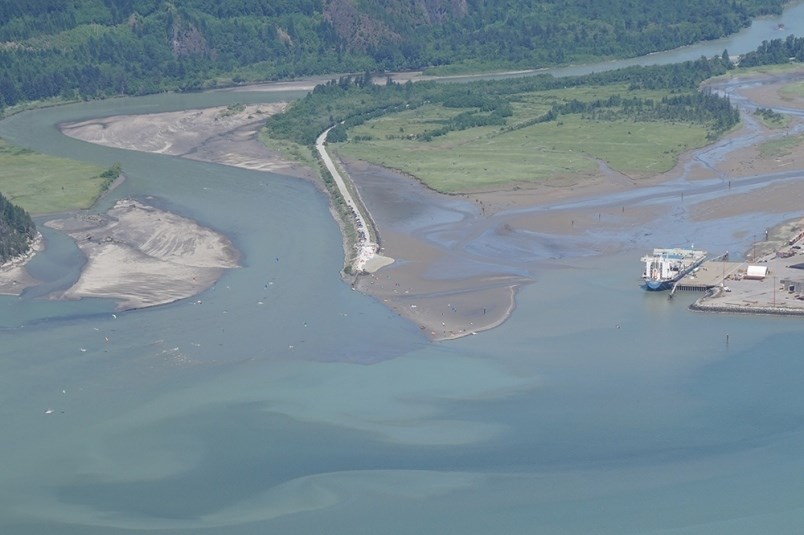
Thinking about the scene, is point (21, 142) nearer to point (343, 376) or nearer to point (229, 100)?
point (229, 100)

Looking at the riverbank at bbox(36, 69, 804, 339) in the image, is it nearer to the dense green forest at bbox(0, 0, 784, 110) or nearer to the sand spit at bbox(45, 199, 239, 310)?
the sand spit at bbox(45, 199, 239, 310)

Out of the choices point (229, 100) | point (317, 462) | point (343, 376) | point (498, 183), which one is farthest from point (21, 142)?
point (317, 462)

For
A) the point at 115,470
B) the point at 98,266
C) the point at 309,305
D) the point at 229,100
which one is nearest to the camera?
the point at 115,470

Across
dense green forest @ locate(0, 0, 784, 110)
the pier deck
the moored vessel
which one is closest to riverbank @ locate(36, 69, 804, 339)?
the moored vessel

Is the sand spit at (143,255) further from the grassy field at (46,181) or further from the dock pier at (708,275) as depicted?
the dock pier at (708,275)

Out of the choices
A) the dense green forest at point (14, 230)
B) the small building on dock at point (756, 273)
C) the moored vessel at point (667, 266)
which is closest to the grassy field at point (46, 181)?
the dense green forest at point (14, 230)

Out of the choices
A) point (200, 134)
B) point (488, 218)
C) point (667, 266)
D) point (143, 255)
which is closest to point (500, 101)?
point (200, 134)
